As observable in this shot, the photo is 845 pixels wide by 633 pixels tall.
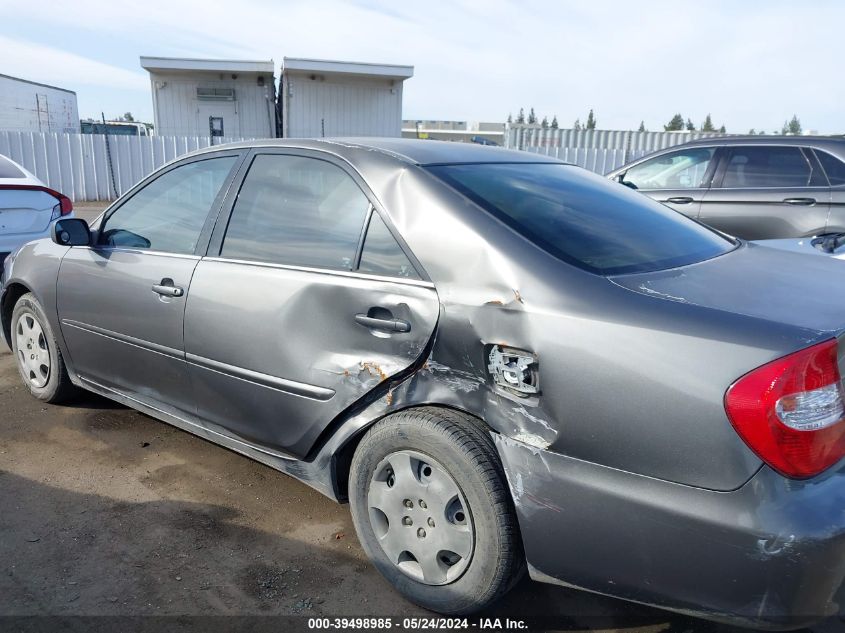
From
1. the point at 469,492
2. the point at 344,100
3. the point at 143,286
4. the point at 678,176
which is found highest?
the point at 344,100

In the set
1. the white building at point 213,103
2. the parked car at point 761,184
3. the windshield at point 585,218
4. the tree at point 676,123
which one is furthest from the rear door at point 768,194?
the tree at point 676,123

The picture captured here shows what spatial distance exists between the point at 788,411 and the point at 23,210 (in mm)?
5670

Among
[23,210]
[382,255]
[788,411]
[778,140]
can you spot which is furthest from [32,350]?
[778,140]

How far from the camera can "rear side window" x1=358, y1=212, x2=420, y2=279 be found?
7.57 ft

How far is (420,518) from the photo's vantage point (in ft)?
7.42

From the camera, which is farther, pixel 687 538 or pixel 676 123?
pixel 676 123

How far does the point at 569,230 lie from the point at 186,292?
1.69m

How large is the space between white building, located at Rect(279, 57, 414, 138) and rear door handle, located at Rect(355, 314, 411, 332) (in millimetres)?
18111

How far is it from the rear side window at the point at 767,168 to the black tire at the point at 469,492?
505cm

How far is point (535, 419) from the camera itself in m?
1.95

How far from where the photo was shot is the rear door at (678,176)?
20.4 ft

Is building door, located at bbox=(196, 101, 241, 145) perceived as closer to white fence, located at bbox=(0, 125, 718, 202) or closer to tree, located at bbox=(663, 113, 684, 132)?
white fence, located at bbox=(0, 125, 718, 202)

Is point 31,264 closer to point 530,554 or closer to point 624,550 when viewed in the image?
point 530,554

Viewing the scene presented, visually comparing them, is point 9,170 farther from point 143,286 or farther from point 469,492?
point 469,492
